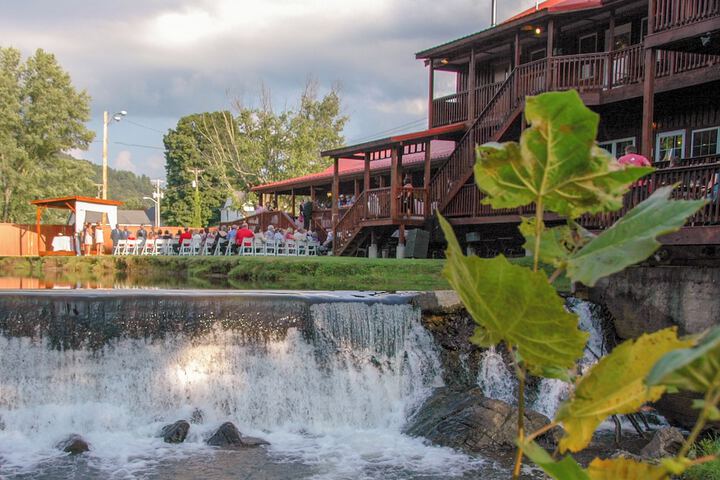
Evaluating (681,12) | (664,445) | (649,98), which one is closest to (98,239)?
(649,98)

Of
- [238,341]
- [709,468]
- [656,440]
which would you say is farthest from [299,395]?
[709,468]

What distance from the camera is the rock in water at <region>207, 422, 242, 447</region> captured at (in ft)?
27.9

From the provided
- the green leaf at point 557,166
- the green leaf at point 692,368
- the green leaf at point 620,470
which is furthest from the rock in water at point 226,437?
the green leaf at point 692,368

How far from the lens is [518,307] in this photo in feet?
3.53

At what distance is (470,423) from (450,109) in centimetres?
1705

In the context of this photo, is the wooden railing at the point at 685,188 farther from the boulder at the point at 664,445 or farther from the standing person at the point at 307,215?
the standing person at the point at 307,215

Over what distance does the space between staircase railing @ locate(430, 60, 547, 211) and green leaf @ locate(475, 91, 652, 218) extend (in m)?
18.1

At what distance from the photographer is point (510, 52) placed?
2317 centimetres

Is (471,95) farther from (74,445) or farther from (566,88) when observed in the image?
(74,445)

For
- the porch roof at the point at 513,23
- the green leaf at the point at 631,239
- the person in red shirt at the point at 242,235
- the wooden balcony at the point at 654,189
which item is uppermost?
the porch roof at the point at 513,23

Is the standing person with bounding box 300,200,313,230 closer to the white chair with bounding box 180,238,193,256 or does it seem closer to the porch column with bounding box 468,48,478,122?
the white chair with bounding box 180,238,193,256

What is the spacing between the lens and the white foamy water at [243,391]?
330 inches

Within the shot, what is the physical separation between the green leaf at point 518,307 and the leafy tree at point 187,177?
66.7 metres

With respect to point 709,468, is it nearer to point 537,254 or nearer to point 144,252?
point 537,254
